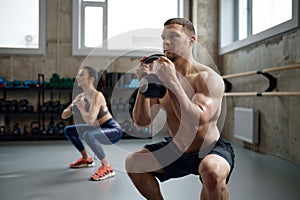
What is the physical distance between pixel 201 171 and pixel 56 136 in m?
3.94

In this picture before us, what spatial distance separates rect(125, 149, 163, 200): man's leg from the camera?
4.75ft

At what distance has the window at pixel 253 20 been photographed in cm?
328

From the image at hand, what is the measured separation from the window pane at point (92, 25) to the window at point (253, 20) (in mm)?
2082

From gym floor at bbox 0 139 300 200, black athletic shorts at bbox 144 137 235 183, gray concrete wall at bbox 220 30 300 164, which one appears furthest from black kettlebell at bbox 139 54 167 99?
gray concrete wall at bbox 220 30 300 164

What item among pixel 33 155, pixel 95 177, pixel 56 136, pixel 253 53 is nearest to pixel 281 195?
pixel 95 177

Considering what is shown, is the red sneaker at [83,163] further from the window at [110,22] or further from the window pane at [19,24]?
the window pane at [19,24]

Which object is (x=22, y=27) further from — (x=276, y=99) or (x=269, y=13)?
(x=276, y=99)

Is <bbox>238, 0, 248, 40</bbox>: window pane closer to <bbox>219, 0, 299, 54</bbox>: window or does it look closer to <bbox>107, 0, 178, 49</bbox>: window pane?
<bbox>219, 0, 299, 54</bbox>: window

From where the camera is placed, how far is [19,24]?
17.2 feet

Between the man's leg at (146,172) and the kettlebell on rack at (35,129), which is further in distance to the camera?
the kettlebell on rack at (35,129)

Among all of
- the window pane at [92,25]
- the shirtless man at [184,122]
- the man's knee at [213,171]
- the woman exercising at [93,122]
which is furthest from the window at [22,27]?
the man's knee at [213,171]

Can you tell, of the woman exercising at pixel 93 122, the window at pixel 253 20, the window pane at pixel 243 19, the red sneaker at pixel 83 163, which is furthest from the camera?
the window pane at pixel 243 19

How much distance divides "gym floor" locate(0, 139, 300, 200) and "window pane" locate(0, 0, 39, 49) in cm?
240

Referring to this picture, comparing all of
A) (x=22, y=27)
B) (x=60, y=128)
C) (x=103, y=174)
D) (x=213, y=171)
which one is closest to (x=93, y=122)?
(x=103, y=174)
